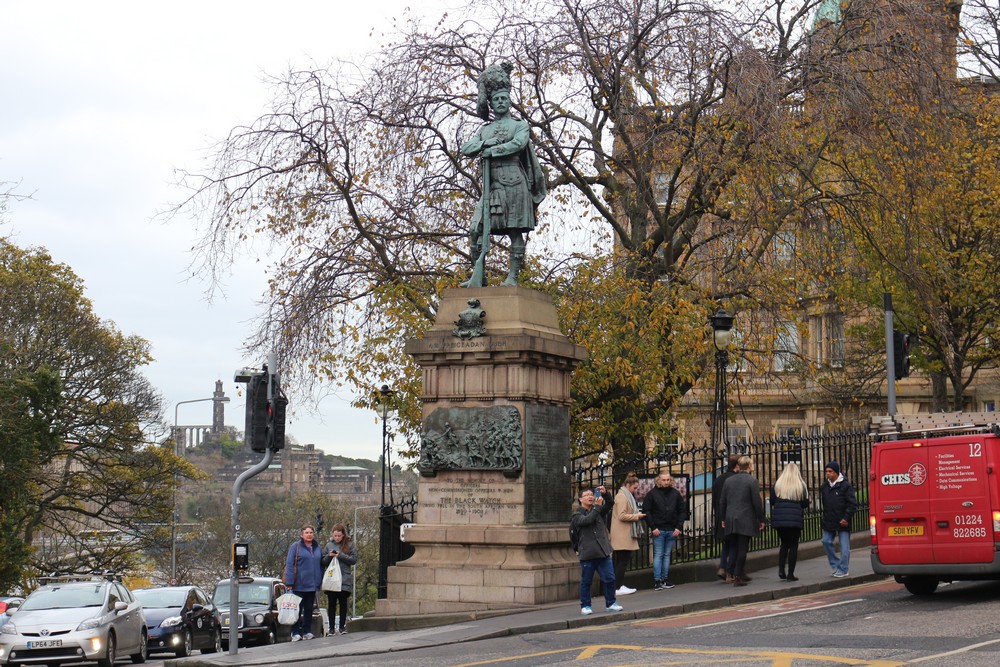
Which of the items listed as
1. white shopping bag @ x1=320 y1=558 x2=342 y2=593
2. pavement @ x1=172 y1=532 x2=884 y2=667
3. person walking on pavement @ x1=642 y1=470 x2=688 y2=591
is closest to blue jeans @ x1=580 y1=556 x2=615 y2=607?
pavement @ x1=172 y1=532 x2=884 y2=667

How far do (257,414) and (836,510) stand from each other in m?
8.50

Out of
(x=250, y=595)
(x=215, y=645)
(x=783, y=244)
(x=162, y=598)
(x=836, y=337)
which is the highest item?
(x=836, y=337)

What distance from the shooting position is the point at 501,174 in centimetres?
1878

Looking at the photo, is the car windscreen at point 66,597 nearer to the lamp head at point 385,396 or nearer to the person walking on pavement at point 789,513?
the lamp head at point 385,396

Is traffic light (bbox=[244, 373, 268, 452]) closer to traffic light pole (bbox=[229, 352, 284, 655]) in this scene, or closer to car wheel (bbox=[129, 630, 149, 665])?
traffic light pole (bbox=[229, 352, 284, 655])

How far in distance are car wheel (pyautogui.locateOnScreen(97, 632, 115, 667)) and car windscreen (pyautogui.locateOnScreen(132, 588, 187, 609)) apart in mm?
4969

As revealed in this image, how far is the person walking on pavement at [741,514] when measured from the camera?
18406 mm

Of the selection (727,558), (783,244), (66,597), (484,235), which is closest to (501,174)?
(484,235)

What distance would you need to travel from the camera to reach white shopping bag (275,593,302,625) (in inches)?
706

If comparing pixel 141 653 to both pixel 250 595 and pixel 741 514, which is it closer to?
pixel 250 595

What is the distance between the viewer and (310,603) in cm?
1967

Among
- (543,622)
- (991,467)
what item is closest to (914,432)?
(991,467)

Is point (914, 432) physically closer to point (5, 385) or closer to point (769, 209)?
point (769, 209)

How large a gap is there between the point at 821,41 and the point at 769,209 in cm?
322
